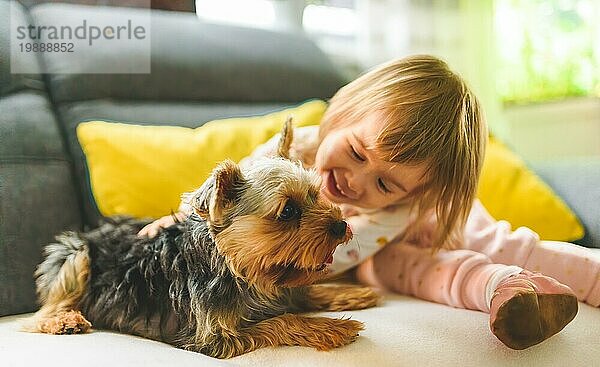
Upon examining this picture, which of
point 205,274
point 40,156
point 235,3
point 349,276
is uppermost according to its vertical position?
point 235,3

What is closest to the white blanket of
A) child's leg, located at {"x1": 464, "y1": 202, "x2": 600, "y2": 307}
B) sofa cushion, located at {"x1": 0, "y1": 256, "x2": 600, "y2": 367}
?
sofa cushion, located at {"x1": 0, "y1": 256, "x2": 600, "y2": 367}

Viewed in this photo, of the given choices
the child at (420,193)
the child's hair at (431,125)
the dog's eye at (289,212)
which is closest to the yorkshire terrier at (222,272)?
the dog's eye at (289,212)

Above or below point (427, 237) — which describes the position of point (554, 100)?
above

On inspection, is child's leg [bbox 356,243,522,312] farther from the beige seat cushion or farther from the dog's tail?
the dog's tail

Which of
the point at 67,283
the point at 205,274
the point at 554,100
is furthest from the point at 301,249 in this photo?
the point at 554,100

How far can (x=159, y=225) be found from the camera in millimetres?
1444

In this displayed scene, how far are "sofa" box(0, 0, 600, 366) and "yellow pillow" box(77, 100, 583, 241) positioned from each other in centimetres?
8

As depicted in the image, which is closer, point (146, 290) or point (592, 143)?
point (146, 290)

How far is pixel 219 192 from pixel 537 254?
0.82 m

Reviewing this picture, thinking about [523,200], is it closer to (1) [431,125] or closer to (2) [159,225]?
(1) [431,125]

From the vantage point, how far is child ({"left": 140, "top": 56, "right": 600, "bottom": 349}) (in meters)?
1.49

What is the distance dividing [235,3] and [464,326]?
1.82 meters

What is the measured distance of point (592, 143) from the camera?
3.24 meters

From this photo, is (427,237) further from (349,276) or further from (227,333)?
(227,333)
